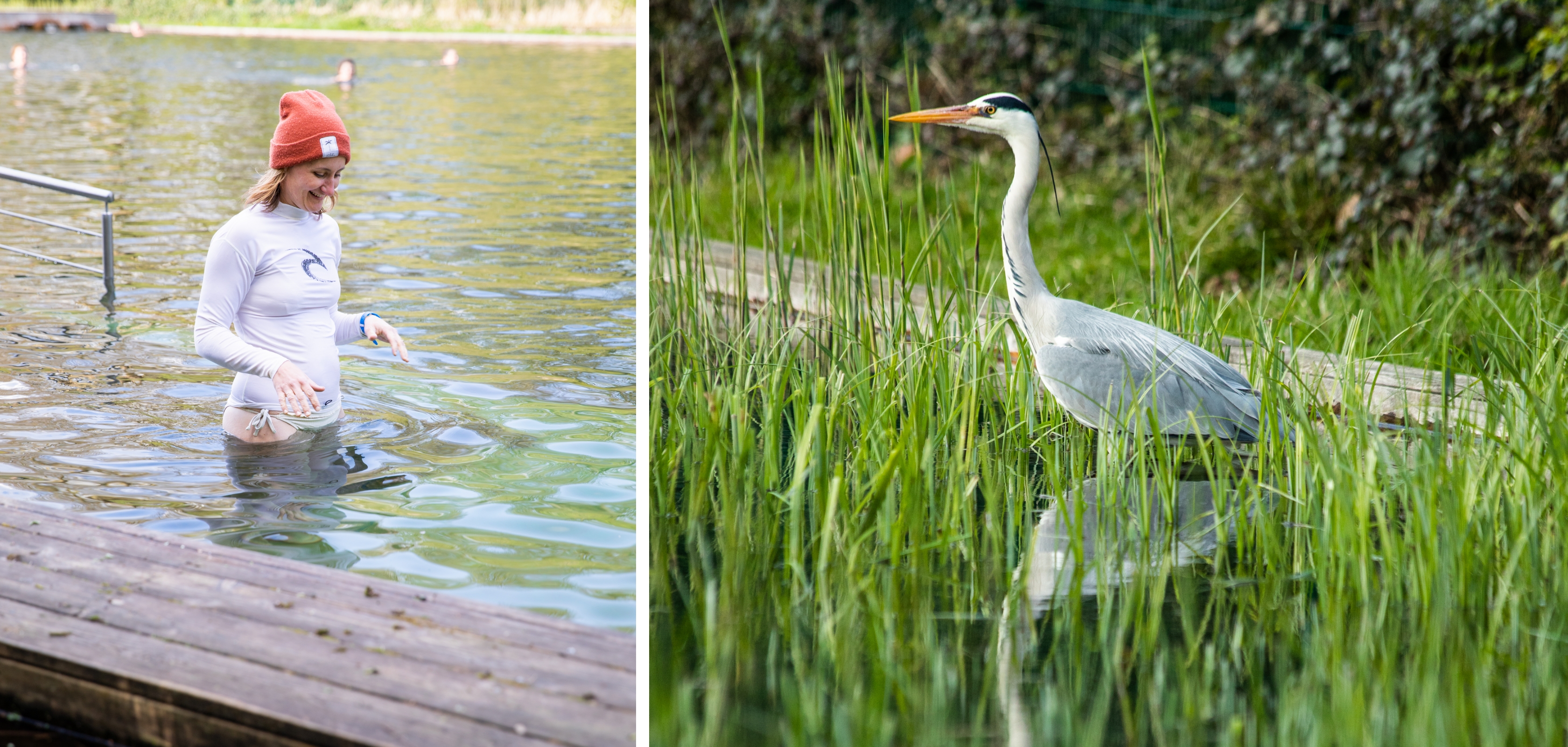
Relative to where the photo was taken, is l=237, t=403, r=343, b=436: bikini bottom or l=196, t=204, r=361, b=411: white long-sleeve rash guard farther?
l=237, t=403, r=343, b=436: bikini bottom

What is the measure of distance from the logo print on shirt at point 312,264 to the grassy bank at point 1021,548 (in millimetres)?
701

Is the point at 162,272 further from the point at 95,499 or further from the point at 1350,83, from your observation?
the point at 1350,83

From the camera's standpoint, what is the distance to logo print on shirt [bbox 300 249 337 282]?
2756 millimetres

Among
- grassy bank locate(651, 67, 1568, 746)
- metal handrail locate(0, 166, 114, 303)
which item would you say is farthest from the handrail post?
grassy bank locate(651, 67, 1568, 746)

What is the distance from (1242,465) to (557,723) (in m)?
1.60

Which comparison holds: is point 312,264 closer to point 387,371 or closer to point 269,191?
point 269,191

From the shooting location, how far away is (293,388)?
98.3 inches

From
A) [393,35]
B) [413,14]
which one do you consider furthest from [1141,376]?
[393,35]

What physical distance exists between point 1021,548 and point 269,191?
1591 millimetres

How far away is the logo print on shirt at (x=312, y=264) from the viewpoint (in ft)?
9.04

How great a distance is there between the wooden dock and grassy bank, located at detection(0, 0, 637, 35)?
28.1ft

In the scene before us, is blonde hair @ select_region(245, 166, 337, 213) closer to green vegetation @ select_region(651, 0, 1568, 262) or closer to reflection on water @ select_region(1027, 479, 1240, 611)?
green vegetation @ select_region(651, 0, 1568, 262)

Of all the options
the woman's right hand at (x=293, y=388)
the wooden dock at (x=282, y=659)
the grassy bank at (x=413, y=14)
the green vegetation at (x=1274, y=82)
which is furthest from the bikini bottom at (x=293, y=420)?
the grassy bank at (x=413, y=14)

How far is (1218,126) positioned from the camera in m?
6.30
